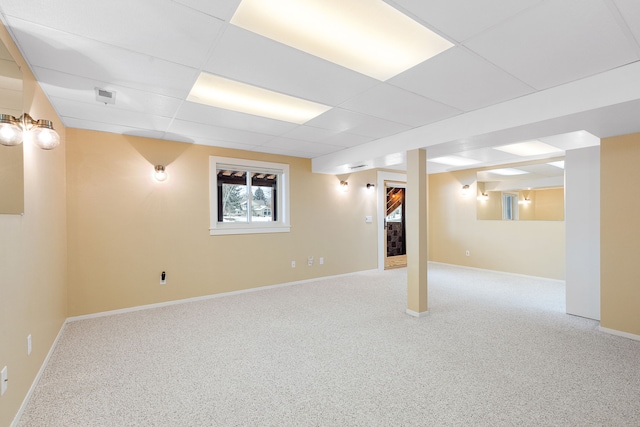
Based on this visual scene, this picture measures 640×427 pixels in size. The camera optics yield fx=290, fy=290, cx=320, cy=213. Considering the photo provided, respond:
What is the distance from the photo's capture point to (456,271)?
6277 millimetres

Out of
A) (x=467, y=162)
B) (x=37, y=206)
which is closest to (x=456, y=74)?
(x=37, y=206)

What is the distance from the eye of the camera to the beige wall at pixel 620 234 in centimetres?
289

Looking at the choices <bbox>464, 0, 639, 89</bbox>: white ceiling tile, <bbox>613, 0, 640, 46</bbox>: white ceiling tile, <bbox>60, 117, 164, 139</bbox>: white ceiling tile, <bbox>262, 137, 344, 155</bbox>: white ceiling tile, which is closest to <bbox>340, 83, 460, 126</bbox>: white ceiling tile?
<bbox>464, 0, 639, 89</bbox>: white ceiling tile

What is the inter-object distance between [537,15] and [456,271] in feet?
18.2

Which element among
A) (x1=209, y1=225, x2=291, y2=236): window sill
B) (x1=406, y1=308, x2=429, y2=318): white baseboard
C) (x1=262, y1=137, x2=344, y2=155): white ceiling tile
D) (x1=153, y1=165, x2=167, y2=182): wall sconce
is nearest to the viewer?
(x1=406, y1=308, x2=429, y2=318): white baseboard

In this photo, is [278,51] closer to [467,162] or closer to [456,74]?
[456,74]

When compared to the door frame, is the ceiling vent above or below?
above

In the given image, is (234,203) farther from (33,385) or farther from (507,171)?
(507,171)

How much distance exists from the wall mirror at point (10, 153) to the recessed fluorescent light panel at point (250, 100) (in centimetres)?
108

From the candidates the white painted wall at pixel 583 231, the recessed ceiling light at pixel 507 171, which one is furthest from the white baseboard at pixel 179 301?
the recessed ceiling light at pixel 507 171

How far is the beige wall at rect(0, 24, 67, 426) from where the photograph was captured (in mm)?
1698

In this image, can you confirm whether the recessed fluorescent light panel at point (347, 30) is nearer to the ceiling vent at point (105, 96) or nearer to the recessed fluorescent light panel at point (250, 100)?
the recessed fluorescent light panel at point (250, 100)

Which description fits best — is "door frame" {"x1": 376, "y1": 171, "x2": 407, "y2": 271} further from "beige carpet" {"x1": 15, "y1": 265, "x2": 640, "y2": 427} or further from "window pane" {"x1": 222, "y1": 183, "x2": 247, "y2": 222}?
"window pane" {"x1": 222, "y1": 183, "x2": 247, "y2": 222}

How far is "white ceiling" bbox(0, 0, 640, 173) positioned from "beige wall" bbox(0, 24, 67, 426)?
0.34m
